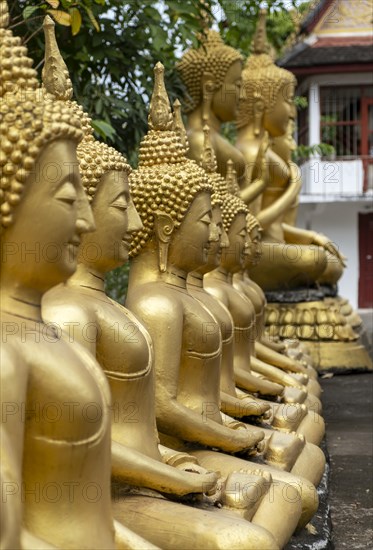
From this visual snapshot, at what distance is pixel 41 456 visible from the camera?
9.04 ft

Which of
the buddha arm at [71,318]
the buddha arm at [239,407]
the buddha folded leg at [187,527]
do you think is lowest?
the buddha arm at [239,407]

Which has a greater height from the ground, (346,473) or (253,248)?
(253,248)

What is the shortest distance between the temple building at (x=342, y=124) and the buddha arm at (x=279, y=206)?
8.99 metres

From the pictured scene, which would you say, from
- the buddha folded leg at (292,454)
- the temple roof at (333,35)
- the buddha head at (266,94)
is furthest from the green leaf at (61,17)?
the temple roof at (333,35)

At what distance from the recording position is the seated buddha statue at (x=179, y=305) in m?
4.21

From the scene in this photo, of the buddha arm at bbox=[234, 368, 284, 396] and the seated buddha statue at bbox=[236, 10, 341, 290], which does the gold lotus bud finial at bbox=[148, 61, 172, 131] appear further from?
the seated buddha statue at bbox=[236, 10, 341, 290]

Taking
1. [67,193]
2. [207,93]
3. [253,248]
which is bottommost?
[253,248]

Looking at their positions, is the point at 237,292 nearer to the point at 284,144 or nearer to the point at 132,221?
the point at 132,221

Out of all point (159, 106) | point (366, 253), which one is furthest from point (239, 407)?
point (366, 253)

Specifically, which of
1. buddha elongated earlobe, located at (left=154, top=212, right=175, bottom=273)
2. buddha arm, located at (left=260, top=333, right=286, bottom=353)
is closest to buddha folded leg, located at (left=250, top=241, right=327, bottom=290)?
buddha arm, located at (left=260, top=333, right=286, bottom=353)

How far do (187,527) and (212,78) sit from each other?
546 centimetres

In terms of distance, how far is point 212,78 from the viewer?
8297mm

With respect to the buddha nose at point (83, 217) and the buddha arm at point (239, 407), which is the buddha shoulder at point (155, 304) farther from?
the buddha nose at point (83, 217)

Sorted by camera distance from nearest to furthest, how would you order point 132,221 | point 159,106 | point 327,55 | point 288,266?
1. point 132,221
2. point 159,106
3. point 288,266
4. point 327,55
